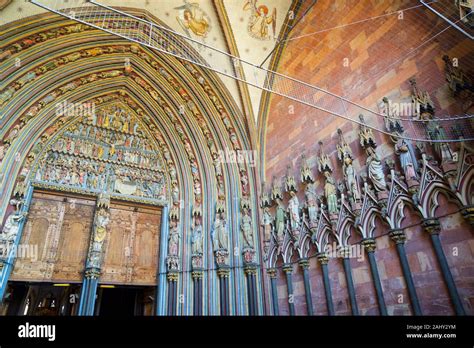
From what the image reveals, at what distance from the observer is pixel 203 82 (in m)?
9.88

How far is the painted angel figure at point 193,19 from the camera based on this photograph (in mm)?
8906

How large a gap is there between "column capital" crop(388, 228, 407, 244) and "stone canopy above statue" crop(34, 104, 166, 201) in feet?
21.7

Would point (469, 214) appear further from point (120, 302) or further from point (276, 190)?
point (120, 302)

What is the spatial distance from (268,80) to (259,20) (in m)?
2.28

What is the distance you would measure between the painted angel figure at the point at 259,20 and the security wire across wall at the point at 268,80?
1.08 m

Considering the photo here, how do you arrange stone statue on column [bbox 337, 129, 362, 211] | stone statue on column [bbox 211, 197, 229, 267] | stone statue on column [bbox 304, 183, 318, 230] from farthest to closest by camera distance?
1. stone statue on column [bbox 211, 197, 229, 267]
2. stone statue on column [bbox 304, 183, 318, 230]
3. stone statue on column [bbox 337, 129, 362, 211]

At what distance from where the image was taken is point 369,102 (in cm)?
640

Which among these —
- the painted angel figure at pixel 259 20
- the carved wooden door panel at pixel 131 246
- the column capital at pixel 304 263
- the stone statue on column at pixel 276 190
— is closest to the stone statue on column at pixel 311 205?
the column capital at pixel 304 263

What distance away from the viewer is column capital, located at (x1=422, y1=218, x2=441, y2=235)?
4719mm

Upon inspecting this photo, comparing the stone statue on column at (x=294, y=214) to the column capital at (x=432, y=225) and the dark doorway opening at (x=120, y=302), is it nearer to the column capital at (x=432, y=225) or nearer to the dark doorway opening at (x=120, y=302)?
the column capital at (x=432, y=225)

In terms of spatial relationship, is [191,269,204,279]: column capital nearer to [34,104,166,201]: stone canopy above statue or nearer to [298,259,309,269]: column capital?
[34,104,166,201]: stone canopy above statue

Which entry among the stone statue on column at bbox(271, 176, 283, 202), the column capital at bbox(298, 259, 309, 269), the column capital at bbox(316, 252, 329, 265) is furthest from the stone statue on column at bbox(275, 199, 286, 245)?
the column capital at bbox(316, 252, 329, 265)

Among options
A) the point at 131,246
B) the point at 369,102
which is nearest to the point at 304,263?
the point at 369,102

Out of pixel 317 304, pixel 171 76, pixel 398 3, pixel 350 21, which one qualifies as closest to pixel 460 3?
pixel 398 3
